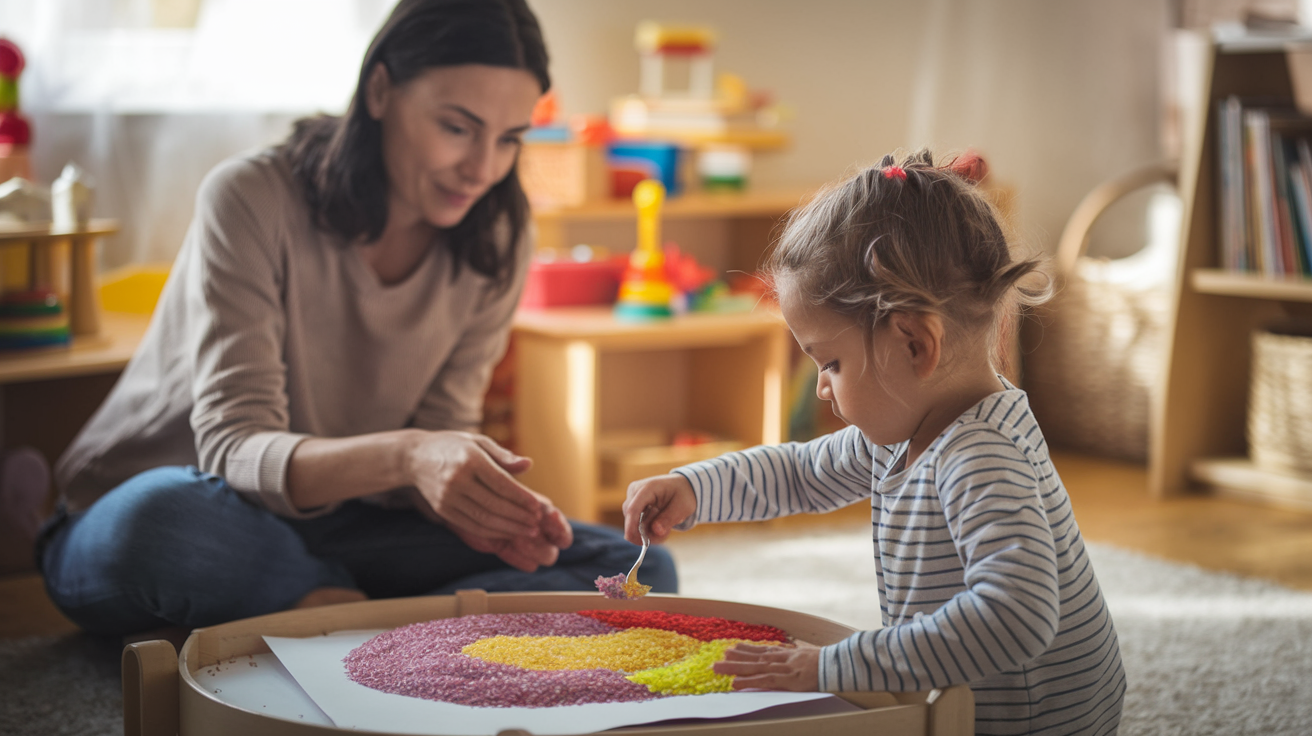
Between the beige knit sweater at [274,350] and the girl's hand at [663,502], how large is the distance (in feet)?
1.31

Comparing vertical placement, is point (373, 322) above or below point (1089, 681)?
above

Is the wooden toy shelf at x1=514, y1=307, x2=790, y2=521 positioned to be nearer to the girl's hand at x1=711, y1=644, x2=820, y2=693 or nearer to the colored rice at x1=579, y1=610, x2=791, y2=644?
the colored rice at x1=579, y1=610, x2=791, y2=644

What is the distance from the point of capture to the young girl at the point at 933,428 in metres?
0.86

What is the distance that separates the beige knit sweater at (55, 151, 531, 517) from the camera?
4.32ft

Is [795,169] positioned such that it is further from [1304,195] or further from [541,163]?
→ [1304,195]

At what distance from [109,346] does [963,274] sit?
4.74ft

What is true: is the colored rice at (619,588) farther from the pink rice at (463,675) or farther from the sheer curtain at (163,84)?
the sheer curtain at (163,84)

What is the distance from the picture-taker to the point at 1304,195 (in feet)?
7.55

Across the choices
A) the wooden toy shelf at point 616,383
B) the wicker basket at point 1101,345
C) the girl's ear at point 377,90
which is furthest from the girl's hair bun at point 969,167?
the wicker basket at point 1101,345

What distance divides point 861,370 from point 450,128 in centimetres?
64

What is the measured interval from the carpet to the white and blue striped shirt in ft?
0.82

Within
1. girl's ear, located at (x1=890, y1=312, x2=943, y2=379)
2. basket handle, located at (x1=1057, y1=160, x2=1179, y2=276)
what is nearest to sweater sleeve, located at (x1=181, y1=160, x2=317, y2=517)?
girl's ear, located at (x1=890, y1=312, x2=943, y2=379)

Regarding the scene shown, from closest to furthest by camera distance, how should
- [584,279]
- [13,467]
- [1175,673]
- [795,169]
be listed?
[1175,673], [13,467], [584,279], [795,169]

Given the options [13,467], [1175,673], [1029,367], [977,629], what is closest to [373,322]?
[13,467]
